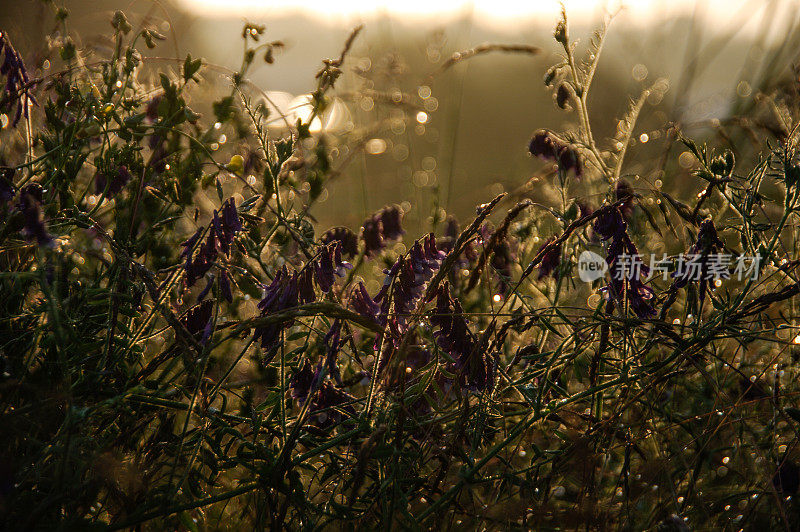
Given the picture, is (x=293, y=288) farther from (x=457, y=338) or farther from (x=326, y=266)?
(x=457, y=338)

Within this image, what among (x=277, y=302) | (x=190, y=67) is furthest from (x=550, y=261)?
(x=190, y=67)

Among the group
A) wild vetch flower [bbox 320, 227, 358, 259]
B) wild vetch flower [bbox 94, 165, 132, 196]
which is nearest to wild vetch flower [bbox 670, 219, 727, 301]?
wild vetch flower [bbox 320, 227, 358, 259]

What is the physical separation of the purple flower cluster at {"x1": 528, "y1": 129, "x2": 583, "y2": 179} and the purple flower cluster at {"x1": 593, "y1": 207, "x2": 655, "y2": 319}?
449 millimetres

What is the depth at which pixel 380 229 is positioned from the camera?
2164mm

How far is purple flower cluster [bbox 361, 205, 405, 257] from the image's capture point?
2156mm

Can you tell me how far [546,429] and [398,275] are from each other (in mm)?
552

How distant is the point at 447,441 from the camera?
5.00ft

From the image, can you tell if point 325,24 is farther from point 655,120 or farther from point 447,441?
point 447,441

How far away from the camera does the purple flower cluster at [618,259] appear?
63.7 inches

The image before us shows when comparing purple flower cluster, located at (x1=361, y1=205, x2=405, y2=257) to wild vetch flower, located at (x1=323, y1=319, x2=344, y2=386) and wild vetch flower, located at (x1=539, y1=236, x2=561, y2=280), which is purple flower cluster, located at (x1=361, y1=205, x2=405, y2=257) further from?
wild vetch flower, located at (x1=323, y1=319, x2=344, y2=386)

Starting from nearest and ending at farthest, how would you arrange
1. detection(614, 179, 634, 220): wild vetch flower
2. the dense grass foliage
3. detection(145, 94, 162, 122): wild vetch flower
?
the dense grass foliage
detection(614, 179, 634, 220): wild vetch flower
detection(145, 94, 162, 122): wild vetch flower

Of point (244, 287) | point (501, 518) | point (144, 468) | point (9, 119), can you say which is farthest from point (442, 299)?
point (9, 119)
